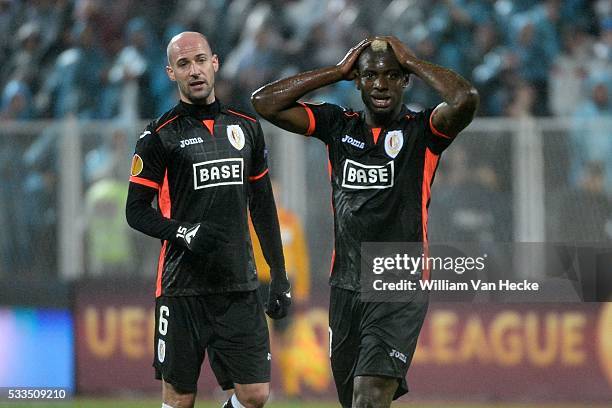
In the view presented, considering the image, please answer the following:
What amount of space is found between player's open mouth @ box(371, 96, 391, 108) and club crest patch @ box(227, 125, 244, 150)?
87 cm

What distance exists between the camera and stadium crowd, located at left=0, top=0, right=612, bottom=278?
13500 millimetres

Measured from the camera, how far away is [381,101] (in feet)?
21.2

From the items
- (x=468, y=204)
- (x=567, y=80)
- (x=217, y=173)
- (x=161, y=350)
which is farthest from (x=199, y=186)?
(x=567, y=80)

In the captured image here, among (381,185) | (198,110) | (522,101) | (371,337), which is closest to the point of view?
(371,337)

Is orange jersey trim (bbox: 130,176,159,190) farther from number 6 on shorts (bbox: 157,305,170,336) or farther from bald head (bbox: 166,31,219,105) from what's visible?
number 6 on shorts (bbox: 157,305,170,336)

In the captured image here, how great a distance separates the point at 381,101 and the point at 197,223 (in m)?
1.22

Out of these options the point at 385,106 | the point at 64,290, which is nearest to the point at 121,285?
the point at 64,290

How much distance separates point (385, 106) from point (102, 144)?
5.95m

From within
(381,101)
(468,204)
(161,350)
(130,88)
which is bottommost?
(161,350)

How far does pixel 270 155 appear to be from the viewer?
11.9 m

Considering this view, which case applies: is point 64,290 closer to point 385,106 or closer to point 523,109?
point 523,109

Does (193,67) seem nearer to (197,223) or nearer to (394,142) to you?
(197,223)

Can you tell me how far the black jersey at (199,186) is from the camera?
6.76 m

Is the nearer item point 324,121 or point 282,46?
point 324,121
